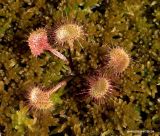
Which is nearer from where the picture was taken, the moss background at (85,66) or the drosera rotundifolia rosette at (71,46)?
the drosera rotundifolia rosette at (71,46)

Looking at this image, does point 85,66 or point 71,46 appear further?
point 85,66

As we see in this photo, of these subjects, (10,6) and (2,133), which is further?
(10,6)

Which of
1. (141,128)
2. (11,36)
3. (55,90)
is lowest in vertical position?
(141,128)

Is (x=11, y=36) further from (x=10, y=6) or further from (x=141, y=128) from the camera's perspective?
(x=141, y=128)

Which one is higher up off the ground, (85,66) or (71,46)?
(71,46)

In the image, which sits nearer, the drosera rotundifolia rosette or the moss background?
the drosera rotundifolia rosette

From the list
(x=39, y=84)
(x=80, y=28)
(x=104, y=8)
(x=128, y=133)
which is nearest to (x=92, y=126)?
(x=128, y=133)

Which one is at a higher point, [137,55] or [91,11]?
[91,11]
